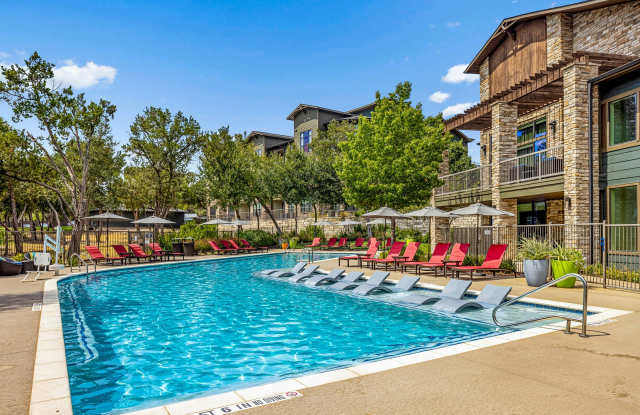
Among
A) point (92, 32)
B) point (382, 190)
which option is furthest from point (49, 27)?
point (382, 190)

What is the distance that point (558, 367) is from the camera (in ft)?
16.2

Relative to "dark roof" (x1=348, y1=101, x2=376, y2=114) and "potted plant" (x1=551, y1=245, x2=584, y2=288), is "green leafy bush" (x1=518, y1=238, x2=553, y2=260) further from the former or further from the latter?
"dark roof" (x1=348, y1=101, x2=376, y2=114)

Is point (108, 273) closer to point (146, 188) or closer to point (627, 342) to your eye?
point (627, 342)

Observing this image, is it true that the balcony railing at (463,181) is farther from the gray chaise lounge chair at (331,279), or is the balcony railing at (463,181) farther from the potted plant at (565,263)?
the gray chaise lounge chair at (331,279)

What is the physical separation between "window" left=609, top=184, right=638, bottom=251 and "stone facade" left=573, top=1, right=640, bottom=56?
5368 mm

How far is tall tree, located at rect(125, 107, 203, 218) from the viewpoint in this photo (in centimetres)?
2695

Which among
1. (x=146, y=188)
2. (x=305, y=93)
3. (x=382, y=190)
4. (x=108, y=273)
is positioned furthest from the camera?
(x=305, y=93)

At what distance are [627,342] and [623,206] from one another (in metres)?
10.3

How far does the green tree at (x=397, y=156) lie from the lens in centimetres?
2302

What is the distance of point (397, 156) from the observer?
23703 millimetres

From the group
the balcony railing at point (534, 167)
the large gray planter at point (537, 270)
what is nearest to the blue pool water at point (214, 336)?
the large gray planter at point (537, 270)

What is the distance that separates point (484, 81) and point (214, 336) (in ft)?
69.1

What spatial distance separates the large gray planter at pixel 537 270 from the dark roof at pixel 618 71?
6764 mm

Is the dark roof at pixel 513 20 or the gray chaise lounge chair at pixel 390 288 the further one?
the dark roof at pixel 513 20
